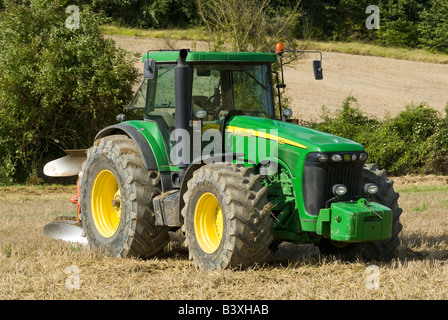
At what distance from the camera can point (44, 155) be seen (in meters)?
20.0

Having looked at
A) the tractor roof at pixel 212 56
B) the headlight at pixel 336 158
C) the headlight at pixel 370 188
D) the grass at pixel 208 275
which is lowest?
the grass at pixel 208 275

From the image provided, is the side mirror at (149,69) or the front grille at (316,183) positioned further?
the side mirror at (149,69)

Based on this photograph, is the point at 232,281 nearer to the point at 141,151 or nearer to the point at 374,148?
the point at 141,151

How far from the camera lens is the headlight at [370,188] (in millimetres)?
7174

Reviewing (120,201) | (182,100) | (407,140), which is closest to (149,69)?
(182,100)

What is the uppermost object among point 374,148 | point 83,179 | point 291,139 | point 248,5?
point 248,5

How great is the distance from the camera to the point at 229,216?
662cm

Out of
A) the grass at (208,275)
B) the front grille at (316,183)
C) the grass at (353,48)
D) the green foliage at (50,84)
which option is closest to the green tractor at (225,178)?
the front grille at (316,183)

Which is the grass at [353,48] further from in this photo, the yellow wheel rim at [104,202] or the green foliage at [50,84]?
the yellow wheel rim at [104,202]

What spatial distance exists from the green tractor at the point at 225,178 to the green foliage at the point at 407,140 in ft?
42.3

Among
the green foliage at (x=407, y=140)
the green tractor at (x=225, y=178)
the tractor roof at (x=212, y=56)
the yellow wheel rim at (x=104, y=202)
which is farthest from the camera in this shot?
the green foliage at (x=407, y=140)

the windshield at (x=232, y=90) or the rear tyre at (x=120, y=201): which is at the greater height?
the windshield at (x=232, y=90)
